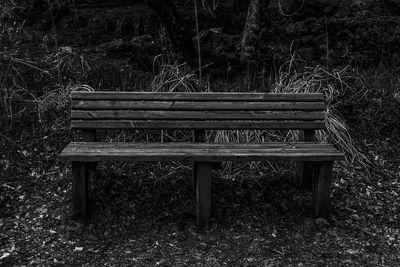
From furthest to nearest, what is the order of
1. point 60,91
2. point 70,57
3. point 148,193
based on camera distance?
point 70,57 < point 60,91 < point 148,193

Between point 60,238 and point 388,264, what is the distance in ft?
7.21

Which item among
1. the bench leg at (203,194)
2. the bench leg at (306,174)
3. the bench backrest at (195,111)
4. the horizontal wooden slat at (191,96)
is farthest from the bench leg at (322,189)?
the bench leg at (203,194)

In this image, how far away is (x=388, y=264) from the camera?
350 centimetres

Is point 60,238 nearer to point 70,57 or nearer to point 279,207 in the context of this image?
point 279,207

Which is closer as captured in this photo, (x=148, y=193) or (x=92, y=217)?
(x=92, y=217)

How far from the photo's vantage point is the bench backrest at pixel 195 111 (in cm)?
411

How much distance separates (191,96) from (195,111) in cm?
12

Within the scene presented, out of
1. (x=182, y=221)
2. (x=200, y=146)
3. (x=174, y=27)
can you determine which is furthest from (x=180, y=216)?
(x=174, y=27)

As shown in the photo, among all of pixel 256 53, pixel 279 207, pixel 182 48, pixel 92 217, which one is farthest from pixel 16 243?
pixel 256 53

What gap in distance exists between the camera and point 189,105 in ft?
13.7

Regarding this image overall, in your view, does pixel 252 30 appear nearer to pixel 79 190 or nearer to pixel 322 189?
pixel 322 189

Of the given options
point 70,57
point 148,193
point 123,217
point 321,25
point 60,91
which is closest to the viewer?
point 123,217

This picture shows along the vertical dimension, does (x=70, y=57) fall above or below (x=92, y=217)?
above

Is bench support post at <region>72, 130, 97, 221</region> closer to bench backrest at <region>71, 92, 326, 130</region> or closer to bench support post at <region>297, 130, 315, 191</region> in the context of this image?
bench backrest at <region>71, 92, 326, 130</region>
